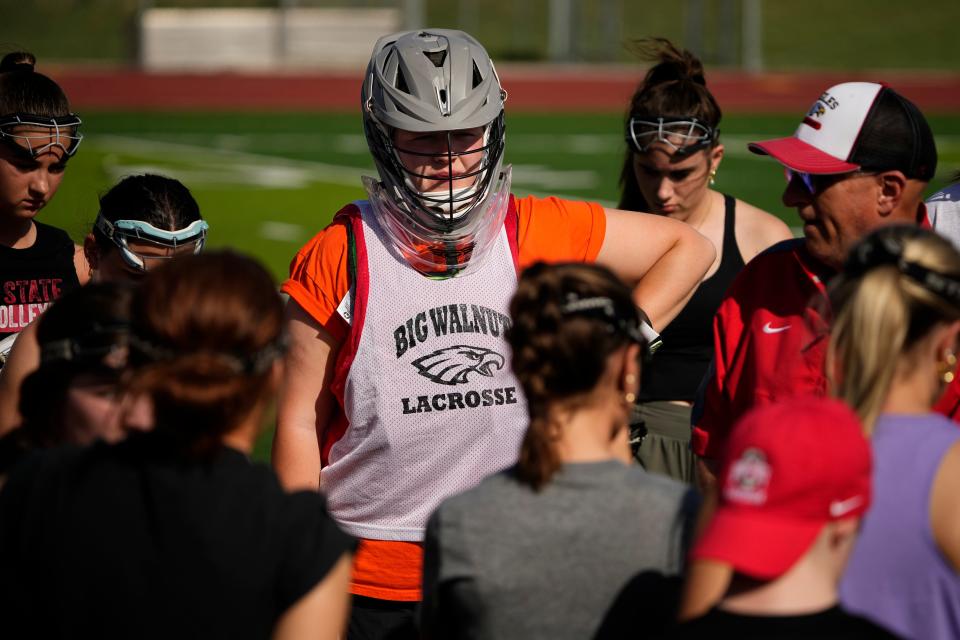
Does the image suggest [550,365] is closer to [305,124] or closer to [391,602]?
[391,602]

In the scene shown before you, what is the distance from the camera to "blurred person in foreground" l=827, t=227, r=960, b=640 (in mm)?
2402

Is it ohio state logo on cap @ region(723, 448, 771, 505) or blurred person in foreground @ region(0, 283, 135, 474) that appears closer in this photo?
ohio state logo on cap @ region(723, 448, 771, 505)

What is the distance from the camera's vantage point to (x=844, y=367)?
253cm

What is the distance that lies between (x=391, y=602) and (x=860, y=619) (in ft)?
5.25

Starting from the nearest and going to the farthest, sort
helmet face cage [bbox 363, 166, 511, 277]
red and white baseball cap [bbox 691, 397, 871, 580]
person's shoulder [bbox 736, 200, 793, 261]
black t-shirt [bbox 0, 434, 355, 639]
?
red and white baseball cap [bbox 691, 397, 871, 580] < black t-shirt [bbox 0, 434, 355, 639] < helmet face cage [bbox 363, 166, 511, 277] < person's shoulder [bbox 736, 200, 793, 261]

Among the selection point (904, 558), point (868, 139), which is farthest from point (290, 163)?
point (904, 558)

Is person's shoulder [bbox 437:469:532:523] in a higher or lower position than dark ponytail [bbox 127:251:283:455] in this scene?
lower

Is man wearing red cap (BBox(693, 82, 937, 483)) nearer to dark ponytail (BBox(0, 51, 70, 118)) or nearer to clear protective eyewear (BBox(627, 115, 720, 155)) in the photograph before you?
clear protective eyewear (BBox(627, 115, 720, 155))

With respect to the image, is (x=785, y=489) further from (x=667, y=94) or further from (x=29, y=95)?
(x=29, y=95)

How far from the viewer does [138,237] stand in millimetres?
4020

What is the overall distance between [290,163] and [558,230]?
16918 mm

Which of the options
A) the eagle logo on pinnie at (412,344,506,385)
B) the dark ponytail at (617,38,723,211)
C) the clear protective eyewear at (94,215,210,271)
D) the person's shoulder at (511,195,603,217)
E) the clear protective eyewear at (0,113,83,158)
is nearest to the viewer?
the eagle logo on pinnie at (412,344,506,385)

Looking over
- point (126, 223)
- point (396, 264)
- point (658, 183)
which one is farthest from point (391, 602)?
point (658, 183)

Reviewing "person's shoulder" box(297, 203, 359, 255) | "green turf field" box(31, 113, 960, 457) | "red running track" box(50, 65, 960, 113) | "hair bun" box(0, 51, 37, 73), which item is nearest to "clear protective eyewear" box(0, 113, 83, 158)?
"hair bun" box(0, 51, 37, 73)
